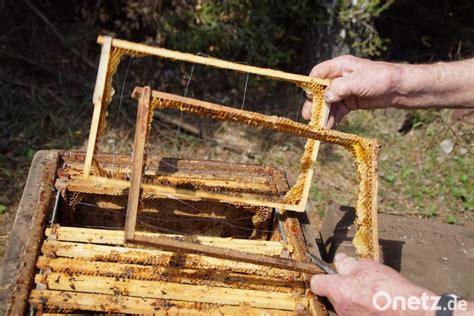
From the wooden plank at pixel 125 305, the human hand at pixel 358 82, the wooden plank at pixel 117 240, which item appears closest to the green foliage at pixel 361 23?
the human hand at pixel 358 82

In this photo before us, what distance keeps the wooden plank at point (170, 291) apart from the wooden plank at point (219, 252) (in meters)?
0.15

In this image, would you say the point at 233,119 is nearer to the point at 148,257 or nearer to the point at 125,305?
the point at 148,257

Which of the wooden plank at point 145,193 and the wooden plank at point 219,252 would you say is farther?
the wooden plank at point 145,193

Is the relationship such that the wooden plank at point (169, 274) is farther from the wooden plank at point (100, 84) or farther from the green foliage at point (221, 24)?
the green foliage at point (221, 24)

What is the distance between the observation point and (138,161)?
1.83 m

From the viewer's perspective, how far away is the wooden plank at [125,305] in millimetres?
1811

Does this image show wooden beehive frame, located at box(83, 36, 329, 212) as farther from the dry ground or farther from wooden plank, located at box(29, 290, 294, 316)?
the dry ground

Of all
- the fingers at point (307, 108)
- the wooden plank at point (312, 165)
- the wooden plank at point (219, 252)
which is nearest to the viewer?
the wooden plank at point (219, 252)

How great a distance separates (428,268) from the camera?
240 cm

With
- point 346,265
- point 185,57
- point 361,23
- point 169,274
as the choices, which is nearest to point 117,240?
point 169,274

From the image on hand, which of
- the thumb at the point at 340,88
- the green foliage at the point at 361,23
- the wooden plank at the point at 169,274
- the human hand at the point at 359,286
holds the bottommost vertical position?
the wooden plank at the point at 169,274

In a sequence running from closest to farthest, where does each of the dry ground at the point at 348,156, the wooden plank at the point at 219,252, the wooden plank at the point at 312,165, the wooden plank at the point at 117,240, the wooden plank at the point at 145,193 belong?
the wooden plank at the point at 219,252 < the wooden plank at the point at 117,240 < the wooden plank at the point at 145,193 < the wooden plank at the point at 312,165 < the dry ground at the point at 348,156

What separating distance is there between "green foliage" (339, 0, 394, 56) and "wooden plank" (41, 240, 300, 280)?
3.56 metres

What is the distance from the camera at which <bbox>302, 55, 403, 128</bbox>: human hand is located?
2354 millimetres
